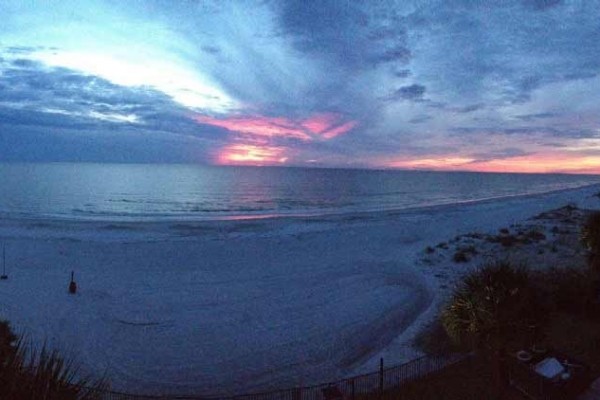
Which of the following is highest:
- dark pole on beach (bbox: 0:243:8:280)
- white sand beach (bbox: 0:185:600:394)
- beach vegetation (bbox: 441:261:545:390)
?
beach vegetation (bbox: 441:261:545:390)

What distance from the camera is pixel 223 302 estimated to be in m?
23.9

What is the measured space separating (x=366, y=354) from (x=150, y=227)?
3936cm

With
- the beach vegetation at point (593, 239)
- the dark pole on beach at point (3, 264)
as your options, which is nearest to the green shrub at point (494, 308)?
the beach vegetation at point (593, 239)

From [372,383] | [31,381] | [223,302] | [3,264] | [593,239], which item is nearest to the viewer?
[31,381]

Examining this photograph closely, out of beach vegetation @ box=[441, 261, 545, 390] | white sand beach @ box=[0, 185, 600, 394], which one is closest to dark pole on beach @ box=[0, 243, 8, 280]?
white sand beach @ box=[0, 185, 600, 394]

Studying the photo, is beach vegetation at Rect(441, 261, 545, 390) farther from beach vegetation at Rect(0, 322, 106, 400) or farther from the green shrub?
beach vegetation at Rect(0, 322, 106, 400)

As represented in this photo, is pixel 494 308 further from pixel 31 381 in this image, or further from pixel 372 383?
pixel 31 381

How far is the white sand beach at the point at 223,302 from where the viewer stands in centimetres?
1642

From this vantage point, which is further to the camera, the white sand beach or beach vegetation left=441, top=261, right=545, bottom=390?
the white sand beach

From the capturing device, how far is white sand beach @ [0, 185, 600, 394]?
53.9 ft

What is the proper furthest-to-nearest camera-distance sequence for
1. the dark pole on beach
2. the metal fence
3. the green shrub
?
1. the dark pole on beach
2. the metal fence
3. the green shrub

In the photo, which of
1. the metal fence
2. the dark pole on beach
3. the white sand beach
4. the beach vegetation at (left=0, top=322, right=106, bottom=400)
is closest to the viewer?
the beach vegetation at (left=0, top=322, right=106, bottom=400)

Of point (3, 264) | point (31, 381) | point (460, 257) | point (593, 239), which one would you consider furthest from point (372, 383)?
point (3, 264)

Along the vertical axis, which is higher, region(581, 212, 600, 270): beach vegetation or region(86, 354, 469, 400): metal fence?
region(581, 212, 600, 270): beach vegetation
